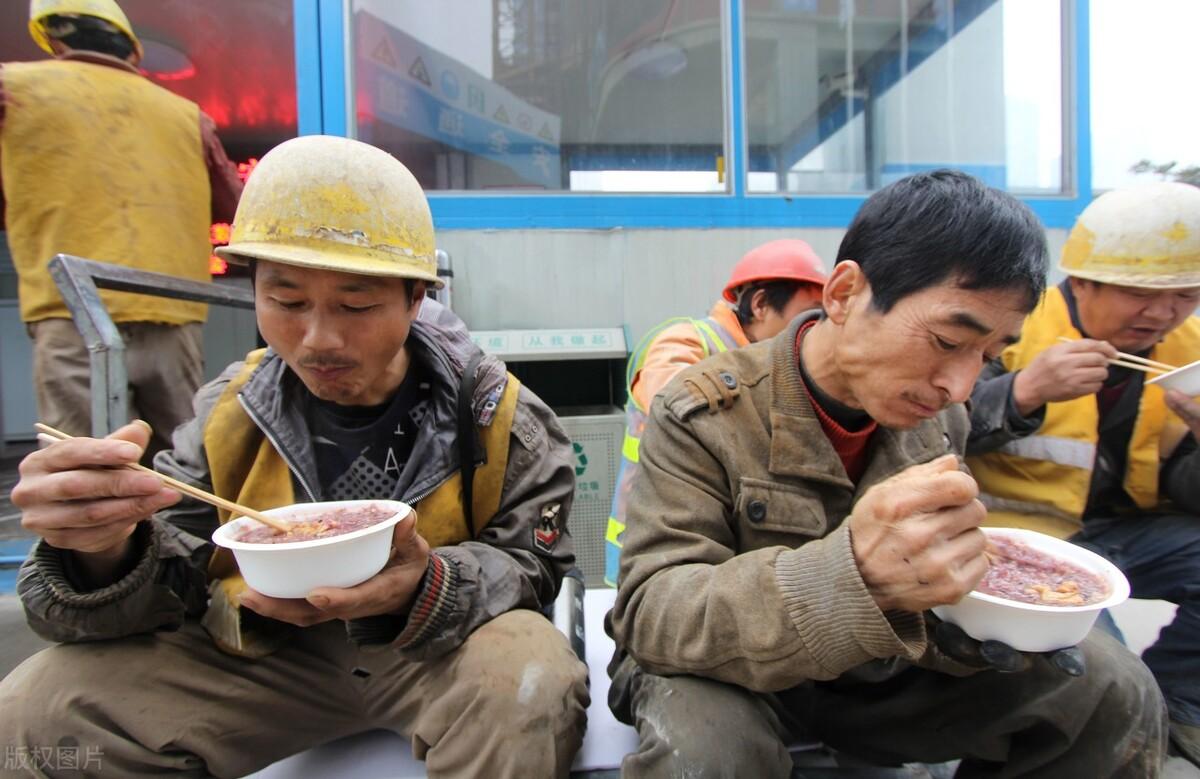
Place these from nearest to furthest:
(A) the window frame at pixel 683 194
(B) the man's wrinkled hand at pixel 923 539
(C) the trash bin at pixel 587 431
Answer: (B) the man's wrinkled hand at pixel 923 539 < (C) the trash bin at pixel 587 431 < (A) the window frame at pixel 683 194

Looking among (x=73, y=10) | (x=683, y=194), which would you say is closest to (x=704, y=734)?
(x=683, y=194)

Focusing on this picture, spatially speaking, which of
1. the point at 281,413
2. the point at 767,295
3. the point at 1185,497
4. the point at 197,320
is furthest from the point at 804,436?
the point at 197,320

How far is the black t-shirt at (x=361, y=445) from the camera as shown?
1529 mm

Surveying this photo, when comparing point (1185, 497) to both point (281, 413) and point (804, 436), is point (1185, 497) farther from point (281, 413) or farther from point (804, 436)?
point (281, 413)

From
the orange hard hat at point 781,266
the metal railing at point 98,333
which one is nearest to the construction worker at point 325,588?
the metal railing at point 98,333

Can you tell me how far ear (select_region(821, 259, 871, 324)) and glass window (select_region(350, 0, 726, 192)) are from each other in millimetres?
2869

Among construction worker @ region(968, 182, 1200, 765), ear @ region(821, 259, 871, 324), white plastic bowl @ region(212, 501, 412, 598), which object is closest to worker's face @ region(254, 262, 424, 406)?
white plastic bowl @ region(212, 501, 412, 598)

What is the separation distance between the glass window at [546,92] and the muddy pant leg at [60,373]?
1.87 metres

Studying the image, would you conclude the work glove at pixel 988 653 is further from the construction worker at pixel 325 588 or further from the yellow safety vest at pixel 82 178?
the yellow safety vest at pixel 82 178

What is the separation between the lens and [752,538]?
135cm

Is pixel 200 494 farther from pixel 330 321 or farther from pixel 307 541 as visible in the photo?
pixel 330 321

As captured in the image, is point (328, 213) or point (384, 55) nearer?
point (328, 213)

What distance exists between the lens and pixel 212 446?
4.80 ft

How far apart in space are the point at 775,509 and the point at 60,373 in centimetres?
287
